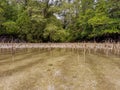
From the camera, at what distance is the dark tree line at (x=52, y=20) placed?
110 feet

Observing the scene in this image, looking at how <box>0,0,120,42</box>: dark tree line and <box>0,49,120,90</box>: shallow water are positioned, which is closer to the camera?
<box>0,49,120,90</box>: shallow water

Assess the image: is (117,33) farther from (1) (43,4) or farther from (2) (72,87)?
(2) (72,87)

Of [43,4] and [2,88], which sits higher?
[43,4]

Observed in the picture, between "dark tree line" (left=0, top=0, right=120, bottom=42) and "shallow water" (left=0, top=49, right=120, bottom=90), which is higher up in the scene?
"dark tree line" (left=0, top=0, right=120, bottom=42)

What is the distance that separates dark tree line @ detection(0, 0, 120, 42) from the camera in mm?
33469

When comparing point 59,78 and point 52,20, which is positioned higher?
point 52,20

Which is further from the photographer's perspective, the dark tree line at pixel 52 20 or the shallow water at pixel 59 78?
the dark tree line at pixel 52 20

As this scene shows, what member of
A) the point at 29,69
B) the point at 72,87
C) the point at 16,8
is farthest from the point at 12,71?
the point at 16,8

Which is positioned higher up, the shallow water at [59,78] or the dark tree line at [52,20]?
the dark tree line at [52,20]

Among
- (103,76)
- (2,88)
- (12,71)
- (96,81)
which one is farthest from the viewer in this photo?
(12,71)

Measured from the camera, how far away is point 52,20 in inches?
1364

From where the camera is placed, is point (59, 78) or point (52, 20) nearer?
point (59, 78)

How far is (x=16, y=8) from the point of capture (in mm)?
39219

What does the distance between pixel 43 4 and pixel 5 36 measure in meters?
8.15
